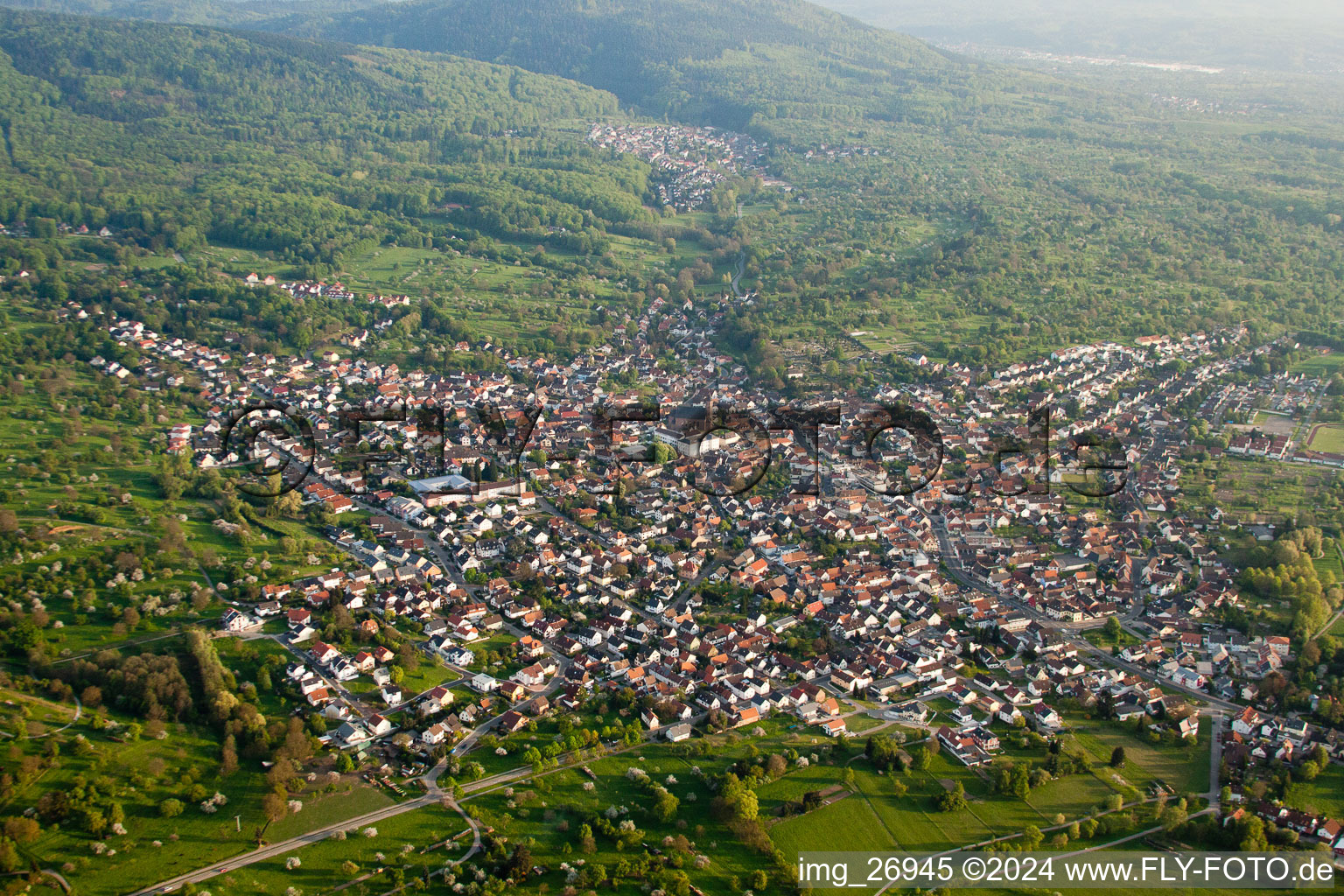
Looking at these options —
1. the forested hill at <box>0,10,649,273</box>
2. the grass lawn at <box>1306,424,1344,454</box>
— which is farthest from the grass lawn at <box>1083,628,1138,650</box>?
the forested hill at <box>0,10,649,273</box>

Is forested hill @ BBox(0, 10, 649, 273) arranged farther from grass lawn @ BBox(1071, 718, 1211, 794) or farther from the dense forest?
grass lawn @ BBox(1071, 718, 1211, 794)

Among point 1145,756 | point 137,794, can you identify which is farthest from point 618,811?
point 1145,756

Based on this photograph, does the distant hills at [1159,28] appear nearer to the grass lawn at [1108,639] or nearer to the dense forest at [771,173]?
the dense forest at [771,173]

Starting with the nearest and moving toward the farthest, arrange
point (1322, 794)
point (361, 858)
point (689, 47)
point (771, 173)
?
point (361, 858) → point (1322, 794) → point (771, 173) → point (689, 47)

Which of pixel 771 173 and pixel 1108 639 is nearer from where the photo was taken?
pixel 1108 639

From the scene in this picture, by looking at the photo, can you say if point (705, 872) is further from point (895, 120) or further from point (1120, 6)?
point (1120, 6)

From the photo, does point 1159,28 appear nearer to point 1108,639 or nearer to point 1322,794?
point 1108,639

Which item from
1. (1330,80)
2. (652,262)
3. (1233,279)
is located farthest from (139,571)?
(1330,80)
